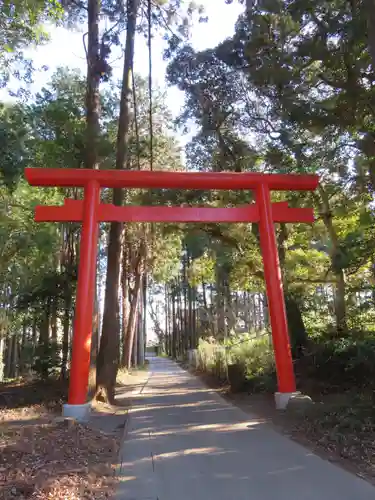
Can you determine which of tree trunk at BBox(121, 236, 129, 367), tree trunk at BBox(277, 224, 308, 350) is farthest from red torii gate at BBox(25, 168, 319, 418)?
tree trunk at BBox(121, 236, 129, 367)

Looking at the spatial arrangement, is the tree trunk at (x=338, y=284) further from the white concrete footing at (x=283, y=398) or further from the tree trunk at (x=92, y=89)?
the tree trunk at (x=92, y=89)

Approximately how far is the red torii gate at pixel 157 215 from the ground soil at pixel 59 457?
1011 mm

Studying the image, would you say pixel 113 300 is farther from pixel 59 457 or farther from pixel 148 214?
pixel 59 457

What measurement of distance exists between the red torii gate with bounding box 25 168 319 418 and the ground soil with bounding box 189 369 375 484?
73cm

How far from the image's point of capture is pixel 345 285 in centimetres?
984

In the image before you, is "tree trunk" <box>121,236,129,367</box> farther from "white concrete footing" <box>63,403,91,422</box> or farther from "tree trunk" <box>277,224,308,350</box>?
"white concrete footing" <box>63,403,91,422</box>

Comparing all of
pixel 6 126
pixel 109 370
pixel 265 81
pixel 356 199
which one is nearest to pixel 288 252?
pixel 356 199

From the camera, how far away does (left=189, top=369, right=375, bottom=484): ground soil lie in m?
4.17

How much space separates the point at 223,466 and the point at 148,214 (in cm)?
472

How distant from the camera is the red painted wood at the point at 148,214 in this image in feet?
25.0

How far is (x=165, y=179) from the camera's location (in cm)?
777

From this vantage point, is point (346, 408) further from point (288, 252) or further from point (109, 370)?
point (288, 252)

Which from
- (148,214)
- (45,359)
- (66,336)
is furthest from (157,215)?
(66,336)

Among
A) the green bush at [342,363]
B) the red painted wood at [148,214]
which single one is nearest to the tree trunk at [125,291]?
the red painted wood at [148,214]
